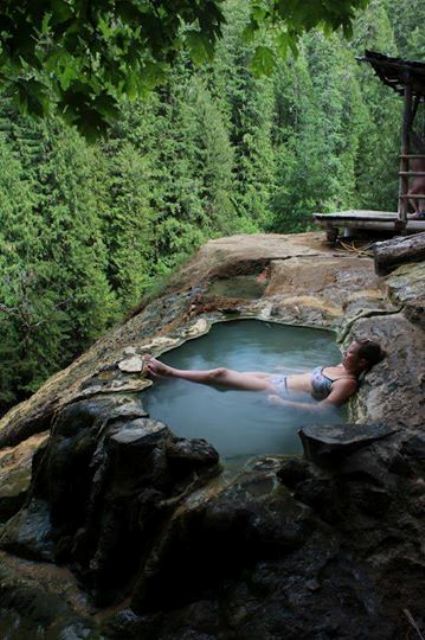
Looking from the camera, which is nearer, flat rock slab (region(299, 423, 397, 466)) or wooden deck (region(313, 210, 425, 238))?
flat rock slab (region(299, 423, 397, 466))

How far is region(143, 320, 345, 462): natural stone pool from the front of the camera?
4854 millimetres

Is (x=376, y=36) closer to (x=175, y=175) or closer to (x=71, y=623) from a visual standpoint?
(x=175, y=175)

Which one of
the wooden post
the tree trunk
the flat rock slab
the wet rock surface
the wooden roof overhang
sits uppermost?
the wooden roof overhang

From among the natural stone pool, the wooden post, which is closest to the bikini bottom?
the natural stone pool

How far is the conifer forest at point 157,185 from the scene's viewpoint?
20.8 metres

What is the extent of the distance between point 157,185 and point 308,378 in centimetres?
2325

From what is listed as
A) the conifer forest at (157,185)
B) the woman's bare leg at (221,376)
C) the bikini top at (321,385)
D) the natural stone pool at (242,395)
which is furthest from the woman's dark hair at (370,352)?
the conifer forest at (157,185)

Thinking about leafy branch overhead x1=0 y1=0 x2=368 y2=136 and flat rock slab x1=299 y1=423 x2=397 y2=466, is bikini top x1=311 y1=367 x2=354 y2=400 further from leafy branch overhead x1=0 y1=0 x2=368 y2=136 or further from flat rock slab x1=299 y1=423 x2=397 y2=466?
leafy branch overhead x1=0 y1=0 x2=368 y2=136

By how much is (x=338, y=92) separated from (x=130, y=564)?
37878 millimetres

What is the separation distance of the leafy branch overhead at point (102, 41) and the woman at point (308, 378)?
2921 mm

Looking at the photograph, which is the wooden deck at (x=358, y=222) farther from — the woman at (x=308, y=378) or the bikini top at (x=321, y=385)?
the bikini top at (x=321, y=385)

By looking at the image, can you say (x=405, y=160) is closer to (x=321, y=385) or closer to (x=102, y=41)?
(x=321, y=385)

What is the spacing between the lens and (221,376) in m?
A: 5.88

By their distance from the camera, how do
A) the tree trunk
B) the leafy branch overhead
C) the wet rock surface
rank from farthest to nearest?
the tree trunk < the wet rock surface < the leafy branch overhead
